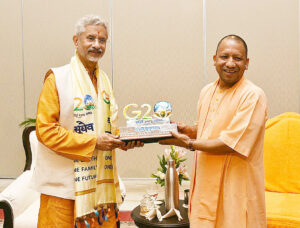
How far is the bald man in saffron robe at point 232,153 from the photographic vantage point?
6.16 feet

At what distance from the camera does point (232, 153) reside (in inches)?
76.2

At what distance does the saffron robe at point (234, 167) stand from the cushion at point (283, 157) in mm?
1349

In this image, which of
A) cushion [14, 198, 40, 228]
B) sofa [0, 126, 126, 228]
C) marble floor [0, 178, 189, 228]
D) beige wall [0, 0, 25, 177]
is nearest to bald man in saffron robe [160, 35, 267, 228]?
sofa [0, 126, 126, 228]

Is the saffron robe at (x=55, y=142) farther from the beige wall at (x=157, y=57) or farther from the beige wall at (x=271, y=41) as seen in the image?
the beige wall at (x=271, y=41)

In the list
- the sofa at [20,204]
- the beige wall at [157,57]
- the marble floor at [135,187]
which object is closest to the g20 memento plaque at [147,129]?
the sofa at [20,204]

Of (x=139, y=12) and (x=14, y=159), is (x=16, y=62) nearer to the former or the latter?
(x=14, y=159)

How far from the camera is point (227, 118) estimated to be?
1.93m

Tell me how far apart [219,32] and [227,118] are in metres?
2.82

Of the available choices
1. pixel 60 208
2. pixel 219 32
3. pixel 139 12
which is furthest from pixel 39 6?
pixel 60 208

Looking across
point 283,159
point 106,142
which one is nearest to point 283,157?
point 283,159

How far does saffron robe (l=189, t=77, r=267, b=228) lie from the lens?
6.15 feet

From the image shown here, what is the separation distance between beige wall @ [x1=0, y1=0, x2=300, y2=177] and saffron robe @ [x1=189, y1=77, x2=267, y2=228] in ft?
8.59

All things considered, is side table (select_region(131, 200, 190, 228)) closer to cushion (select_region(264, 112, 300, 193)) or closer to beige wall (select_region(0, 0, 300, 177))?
cushion (select_region(264, 112, 300, 193))

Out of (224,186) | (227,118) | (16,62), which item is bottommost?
(224,186)
